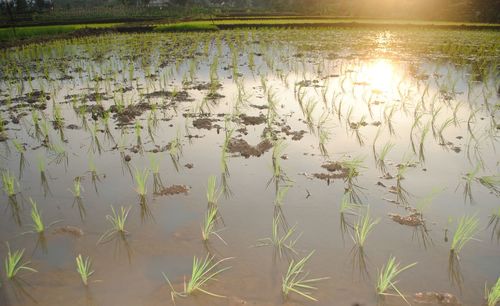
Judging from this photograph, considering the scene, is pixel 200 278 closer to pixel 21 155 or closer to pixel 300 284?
pixel 300 284

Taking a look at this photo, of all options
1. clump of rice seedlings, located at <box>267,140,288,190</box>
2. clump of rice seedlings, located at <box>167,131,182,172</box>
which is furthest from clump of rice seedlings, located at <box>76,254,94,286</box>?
clump of rice seedlings, located at <box>267,140,288,190</box>

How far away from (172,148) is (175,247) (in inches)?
70.6

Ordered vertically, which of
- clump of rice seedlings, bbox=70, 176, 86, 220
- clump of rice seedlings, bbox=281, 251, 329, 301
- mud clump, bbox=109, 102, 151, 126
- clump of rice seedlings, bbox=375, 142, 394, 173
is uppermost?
mud clump, bbox=109, 102, 151, 126

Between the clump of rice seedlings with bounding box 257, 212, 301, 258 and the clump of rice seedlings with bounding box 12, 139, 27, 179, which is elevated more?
the clump of rice seedlings with bounding box 12, 139, 27, 179

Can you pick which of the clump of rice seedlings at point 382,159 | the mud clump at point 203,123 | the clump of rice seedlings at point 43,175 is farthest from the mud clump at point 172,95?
the clump of rice seedlings at point 382,159

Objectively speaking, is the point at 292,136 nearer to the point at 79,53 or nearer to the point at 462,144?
the point at 462,144

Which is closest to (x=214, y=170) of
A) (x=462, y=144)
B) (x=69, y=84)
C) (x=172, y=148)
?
(x=172, y=148)

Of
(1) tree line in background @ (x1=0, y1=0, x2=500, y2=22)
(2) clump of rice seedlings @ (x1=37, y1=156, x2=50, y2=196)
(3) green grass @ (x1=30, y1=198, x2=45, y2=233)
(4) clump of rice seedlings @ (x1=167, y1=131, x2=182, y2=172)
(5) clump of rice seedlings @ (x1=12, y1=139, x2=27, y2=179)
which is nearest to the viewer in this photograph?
(3) green grass @ (x1=30, y1=198, x2=45, y2=233)

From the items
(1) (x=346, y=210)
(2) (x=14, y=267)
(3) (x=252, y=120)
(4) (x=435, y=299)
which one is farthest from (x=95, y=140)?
(4) (x=435, y=299)

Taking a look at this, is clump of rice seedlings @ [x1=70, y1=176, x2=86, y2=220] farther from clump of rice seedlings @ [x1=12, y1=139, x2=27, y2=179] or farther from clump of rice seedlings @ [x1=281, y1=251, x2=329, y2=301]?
clump of rice seedlings @ [x1=281, y1=251, x2=329, y2=301]

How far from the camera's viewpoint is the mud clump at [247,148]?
396cm

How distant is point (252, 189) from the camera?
10.6 ft

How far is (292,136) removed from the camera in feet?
14.5

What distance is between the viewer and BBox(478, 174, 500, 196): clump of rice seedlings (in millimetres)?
3156
